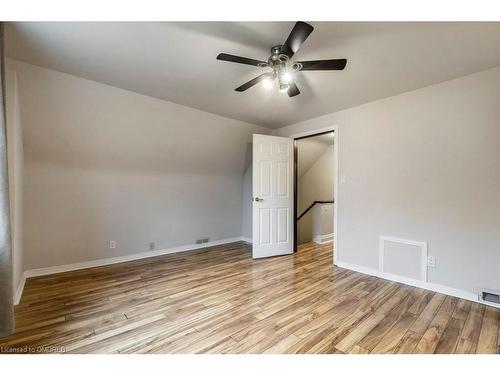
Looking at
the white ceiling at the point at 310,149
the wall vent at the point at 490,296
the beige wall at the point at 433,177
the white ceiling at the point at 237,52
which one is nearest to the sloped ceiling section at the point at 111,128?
the white ceiling at the point at 237,52

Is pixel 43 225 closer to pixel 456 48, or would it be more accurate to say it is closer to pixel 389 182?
pixel 389 182

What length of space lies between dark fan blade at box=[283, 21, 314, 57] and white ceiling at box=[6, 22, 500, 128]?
190mm

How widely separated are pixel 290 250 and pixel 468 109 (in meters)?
3.04

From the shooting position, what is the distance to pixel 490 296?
2.23m

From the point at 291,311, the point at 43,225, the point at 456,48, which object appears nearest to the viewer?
the point at 456,48

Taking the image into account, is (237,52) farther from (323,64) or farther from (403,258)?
(403,258)

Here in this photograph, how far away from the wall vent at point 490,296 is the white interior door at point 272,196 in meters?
2.40

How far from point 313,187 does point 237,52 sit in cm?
394

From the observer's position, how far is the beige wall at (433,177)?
2271 mm

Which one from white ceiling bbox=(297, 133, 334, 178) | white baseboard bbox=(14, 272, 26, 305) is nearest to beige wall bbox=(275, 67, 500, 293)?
white ceiling bbox=(297, 133, 334, 178)

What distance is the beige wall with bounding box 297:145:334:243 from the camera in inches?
195
